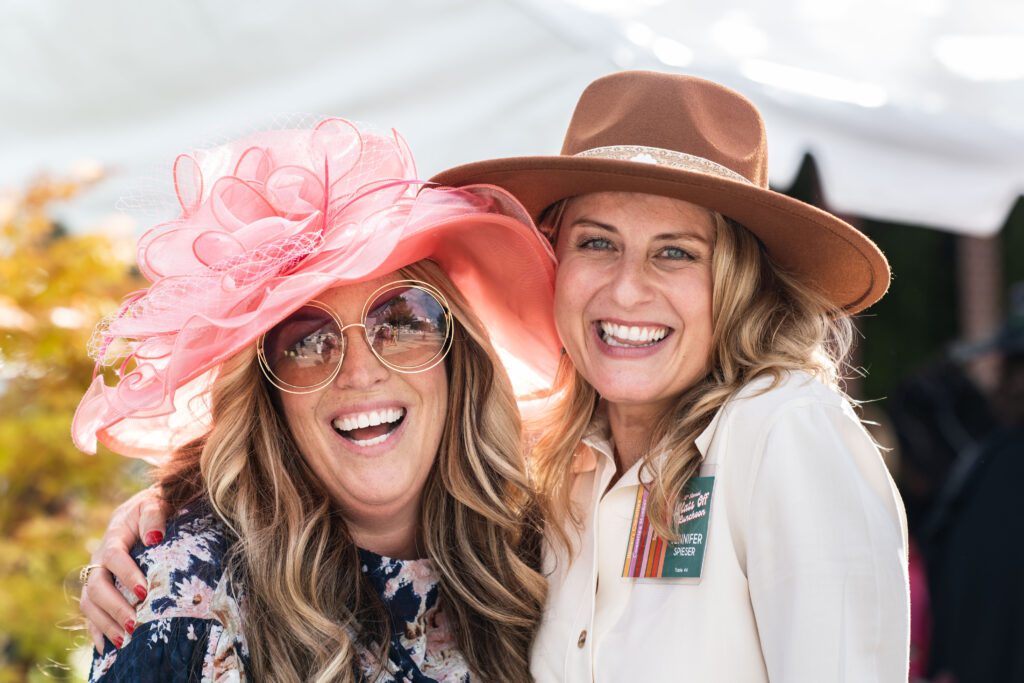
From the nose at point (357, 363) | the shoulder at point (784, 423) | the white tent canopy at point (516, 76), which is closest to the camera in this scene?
the shoulder at point (784, 423)

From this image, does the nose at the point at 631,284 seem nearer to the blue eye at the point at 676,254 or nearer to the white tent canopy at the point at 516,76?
the blue eye at the point at 676,254

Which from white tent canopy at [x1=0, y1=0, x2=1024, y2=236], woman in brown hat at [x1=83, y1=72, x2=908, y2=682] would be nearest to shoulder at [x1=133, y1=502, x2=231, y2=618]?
woman in brown hat at [x1=83, y1=72, x2=908, y2=682]

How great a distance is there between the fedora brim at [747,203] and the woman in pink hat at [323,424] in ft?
0.35

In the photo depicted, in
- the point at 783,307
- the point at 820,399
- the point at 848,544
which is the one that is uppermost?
the point at 783,307

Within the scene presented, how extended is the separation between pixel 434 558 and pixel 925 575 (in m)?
4.02

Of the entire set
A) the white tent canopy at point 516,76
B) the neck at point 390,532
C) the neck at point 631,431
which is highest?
the white tent canopy at point 516,76

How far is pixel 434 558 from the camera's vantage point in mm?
2912

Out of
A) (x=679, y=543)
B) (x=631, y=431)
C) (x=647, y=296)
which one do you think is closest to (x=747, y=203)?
(x=647, y=296)

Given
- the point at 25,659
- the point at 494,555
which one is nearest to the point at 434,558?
the point at 494,555

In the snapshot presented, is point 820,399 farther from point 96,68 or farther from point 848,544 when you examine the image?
point 96,68

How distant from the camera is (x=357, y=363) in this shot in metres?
2.76

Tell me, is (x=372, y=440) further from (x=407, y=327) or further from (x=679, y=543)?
(x=679, y=543)

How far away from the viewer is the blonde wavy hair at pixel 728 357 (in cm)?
254

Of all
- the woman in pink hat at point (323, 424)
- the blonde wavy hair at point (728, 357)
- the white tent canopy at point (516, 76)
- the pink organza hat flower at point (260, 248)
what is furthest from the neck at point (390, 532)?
the white tent canopy at point (516, 76)
